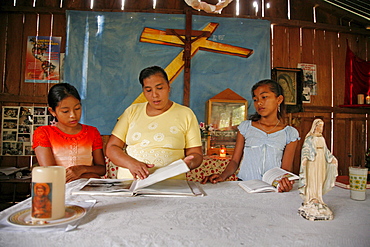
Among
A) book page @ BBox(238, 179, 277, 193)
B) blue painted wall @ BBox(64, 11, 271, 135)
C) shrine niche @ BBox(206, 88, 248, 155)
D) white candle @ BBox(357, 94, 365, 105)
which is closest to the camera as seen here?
book page @ BBox(238, 179, 277, 193)

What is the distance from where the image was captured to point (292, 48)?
4676 millimetres

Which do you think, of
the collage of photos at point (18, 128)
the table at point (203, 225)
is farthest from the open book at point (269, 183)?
the collage of photos at point (18, 128)

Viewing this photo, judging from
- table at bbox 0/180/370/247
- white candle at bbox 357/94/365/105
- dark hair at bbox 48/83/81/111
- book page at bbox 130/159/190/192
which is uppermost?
white candle at bbox 357/94/365/105

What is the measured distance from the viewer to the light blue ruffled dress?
5.40ft

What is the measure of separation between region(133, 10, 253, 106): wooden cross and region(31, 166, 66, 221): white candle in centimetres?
351

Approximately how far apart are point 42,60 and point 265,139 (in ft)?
13.7

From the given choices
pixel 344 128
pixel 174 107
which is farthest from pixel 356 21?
pixel 174 107

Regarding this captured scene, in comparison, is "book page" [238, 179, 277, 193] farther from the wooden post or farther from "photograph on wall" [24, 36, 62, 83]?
"photograph on wall" [24, 36, 62, 83]

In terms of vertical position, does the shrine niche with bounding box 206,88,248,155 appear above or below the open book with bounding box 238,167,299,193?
above

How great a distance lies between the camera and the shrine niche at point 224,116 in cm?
398

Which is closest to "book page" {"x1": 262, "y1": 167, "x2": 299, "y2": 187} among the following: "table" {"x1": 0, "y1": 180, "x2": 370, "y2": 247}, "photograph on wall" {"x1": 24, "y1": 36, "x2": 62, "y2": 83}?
"table" {"x1": 0, "y1": 180, "x2": 370, "y2": 247}

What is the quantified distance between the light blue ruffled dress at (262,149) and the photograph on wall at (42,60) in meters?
3.80

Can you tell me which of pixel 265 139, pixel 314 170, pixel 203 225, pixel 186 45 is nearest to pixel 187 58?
pixel 186 45

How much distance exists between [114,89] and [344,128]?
441cm
